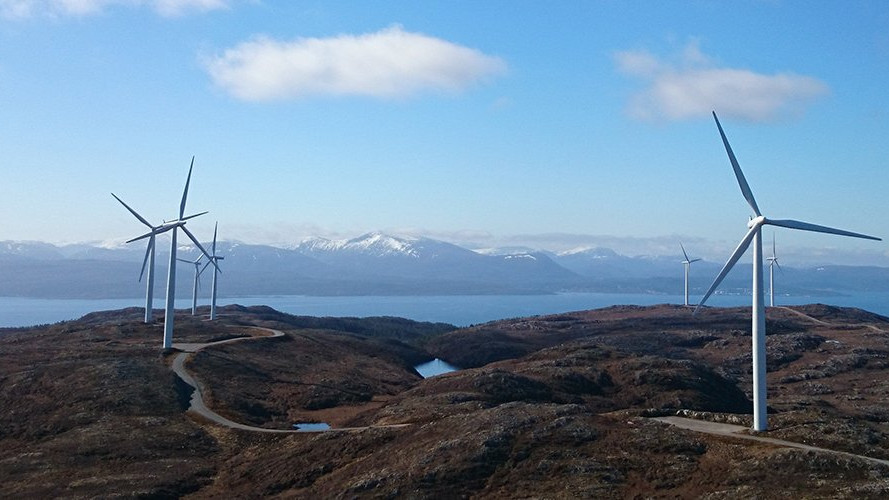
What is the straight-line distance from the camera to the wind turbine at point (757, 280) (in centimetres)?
5034

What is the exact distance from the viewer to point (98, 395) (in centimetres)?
7762

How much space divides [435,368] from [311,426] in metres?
72.8

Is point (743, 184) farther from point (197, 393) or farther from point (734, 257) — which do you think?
point (197, 393)

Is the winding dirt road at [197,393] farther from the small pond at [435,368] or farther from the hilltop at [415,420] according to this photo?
the small pond at [435,368]

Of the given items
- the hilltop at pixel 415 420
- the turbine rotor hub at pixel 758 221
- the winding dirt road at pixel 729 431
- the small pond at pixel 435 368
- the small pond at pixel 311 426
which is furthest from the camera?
the small pond at pixel 435 368

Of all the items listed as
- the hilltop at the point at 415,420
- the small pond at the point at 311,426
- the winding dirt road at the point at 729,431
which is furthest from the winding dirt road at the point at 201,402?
the winding dirt road at the point at 729,431

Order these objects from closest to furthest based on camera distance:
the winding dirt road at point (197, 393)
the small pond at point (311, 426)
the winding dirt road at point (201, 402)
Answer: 1. the winding dirt road at point (201, 402)
2. the winding dirt road at point (197, 393)
3. the small pond at point (311, 426)

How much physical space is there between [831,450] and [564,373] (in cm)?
4696

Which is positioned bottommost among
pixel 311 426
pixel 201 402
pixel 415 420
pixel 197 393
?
pixel 311 426

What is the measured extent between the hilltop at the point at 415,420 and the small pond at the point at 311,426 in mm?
1626

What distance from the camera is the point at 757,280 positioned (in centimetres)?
5044

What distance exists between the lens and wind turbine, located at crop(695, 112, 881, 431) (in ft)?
165

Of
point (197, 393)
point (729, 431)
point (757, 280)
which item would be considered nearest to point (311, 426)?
point (197, 393)

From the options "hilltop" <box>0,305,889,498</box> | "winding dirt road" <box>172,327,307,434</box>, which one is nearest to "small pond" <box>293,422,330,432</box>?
"hilltop" <box>0,305,889,498</box>
